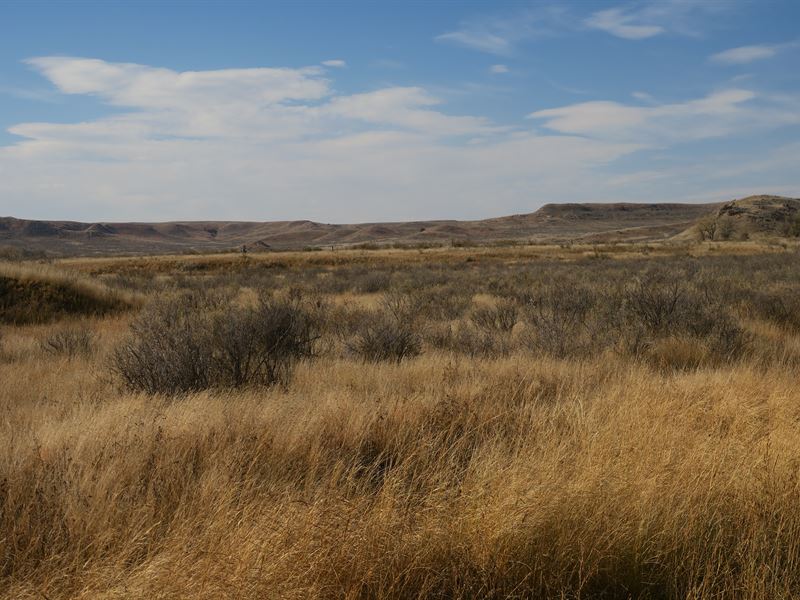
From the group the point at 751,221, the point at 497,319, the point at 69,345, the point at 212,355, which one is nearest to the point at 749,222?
the point at 751,221

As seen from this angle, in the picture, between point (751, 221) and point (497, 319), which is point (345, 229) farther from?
point (497, 319)

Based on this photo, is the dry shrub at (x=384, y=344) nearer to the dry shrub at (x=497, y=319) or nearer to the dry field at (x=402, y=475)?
the dry field at (x=402, y=475)

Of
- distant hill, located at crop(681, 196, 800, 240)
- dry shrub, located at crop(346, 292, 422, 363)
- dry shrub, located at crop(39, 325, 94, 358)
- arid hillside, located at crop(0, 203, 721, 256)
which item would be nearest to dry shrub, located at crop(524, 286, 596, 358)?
dry shrub, located at crop(346, 292, 422, 363)

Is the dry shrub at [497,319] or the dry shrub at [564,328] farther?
the dry shrub at [497,319]

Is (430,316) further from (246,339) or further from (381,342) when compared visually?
(246,339)

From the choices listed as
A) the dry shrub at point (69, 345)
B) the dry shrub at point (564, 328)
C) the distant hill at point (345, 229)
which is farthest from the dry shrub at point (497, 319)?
the distant hill at point (345, 229)

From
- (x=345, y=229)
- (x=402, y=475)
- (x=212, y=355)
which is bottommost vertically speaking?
(x=402, y=475)

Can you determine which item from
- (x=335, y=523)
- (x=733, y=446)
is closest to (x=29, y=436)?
(x=335, y=523)

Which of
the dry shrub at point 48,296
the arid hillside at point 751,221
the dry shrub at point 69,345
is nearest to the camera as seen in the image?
Answer: the dry shrub at point 69,345

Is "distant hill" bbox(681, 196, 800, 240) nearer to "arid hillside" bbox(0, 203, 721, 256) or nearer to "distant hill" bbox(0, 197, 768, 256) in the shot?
"distant hill" bbox(0, 197, 768, 256)

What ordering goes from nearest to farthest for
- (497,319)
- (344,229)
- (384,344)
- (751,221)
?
(384,344) → (497,319) → (751,221) → (344,229)

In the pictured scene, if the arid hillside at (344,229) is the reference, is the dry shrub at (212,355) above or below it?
below

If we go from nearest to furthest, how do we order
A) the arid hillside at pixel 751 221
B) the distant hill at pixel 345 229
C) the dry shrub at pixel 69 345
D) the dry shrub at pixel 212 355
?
the dry shrub at pixel 212 355 → the dry shrub at pixel 69 345 → the arid hillside at pixel 751 221 → the distant hill at pixel 345 229

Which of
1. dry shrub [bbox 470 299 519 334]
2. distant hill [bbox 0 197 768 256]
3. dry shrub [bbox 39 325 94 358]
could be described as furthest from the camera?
distant hill [bbox 0 197 768 256]
